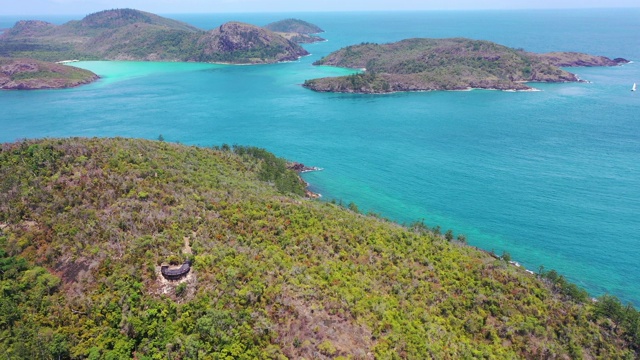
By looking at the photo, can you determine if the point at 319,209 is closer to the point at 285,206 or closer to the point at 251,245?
the point at 285,206

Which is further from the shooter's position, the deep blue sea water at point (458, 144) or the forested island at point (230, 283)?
the deep blue sea water at point (458, 144)

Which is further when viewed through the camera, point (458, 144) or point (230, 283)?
point (458, 144)

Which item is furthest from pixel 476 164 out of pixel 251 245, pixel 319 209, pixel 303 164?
pixel 251 245

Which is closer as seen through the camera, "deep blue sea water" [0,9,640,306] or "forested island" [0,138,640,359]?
"forested island" [0,138,640,359]

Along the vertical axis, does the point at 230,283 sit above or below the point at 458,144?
below
